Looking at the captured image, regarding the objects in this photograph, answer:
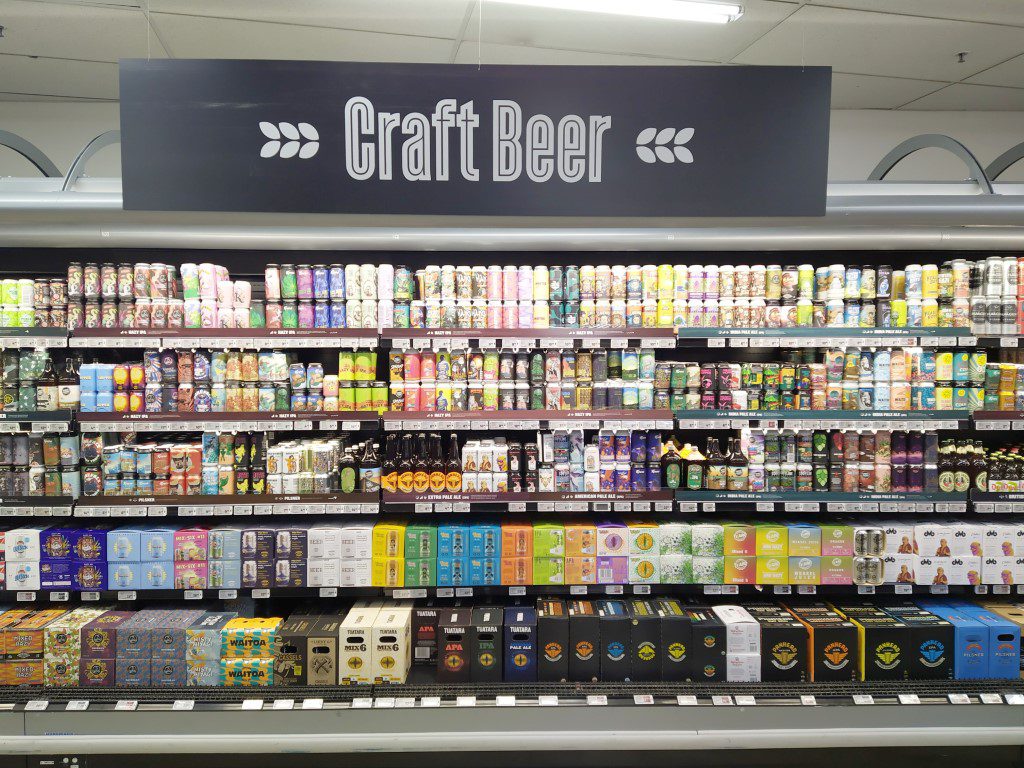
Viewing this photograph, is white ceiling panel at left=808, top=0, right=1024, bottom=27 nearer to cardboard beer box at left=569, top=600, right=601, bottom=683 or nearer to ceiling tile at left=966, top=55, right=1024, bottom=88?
ceiling tile at left=966, top=55, right=1024, bottom=88

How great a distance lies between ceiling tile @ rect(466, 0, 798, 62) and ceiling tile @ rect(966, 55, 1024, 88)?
1640mm

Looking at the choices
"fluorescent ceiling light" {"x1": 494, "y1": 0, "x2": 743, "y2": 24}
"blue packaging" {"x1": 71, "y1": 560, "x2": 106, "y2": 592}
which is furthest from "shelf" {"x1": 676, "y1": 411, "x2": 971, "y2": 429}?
"blue packaging" {"x1": 71, "y1": 560, "x2": 106, "y2": 592}

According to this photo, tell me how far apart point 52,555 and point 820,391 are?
444 centimetres

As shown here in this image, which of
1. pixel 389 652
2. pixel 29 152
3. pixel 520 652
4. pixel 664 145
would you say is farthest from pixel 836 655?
pixel 29 152

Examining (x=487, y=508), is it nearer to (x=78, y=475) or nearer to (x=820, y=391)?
(x=820, y=391)

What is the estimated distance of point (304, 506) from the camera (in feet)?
10.9

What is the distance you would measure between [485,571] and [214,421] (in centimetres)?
174

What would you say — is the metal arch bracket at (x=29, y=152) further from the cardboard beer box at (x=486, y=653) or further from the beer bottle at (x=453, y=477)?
the cardboard beer box at (x=486, y=653)

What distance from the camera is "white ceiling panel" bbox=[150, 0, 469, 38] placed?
2.84m

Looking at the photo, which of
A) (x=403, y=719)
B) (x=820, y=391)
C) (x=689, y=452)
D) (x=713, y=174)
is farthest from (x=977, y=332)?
(x=403, y=719)

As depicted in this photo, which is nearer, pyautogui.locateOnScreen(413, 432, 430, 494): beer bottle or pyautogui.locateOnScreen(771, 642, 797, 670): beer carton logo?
pyautogui.locateOnScreen(771, 642, 797, 670): beer carton logo

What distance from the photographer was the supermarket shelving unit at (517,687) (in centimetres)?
296

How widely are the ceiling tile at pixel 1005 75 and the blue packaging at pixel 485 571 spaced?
4.17 m

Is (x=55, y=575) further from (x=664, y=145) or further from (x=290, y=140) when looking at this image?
(x=664, y=145)
